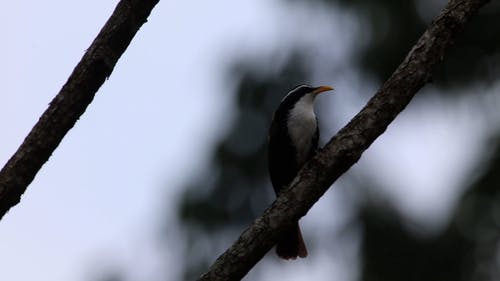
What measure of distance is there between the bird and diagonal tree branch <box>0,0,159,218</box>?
2160 millimetres

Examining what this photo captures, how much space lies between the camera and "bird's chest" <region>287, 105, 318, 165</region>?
598 centimetres

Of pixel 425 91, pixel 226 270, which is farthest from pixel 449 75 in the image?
pixel 226 270

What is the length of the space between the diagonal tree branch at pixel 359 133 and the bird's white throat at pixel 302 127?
70.9 inches

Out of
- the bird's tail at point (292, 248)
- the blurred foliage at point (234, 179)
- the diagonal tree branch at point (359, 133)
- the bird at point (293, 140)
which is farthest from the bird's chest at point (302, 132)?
the blurred foliage at point (234, 179)

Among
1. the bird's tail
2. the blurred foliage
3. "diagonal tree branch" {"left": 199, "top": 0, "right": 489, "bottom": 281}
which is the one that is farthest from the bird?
the blurred foliage

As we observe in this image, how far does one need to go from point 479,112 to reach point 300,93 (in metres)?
2.98

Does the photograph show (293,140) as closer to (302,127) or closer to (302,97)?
(302,127)

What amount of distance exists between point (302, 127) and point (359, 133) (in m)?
1.88

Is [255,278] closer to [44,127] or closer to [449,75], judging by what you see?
[449,75]

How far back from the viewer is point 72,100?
150 inches

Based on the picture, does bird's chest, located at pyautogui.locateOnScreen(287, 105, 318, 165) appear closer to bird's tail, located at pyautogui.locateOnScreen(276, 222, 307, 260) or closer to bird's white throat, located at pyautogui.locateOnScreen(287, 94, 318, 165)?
bird's white throat, located at pyautogui.locateOnScreen(287, 94, 318, 165)

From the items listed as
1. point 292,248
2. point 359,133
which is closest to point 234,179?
point 292,248

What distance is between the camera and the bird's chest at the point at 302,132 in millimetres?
5984

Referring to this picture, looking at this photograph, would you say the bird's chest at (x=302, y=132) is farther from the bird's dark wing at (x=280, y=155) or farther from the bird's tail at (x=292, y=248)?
the bird's tail at (x=292, y=248)
